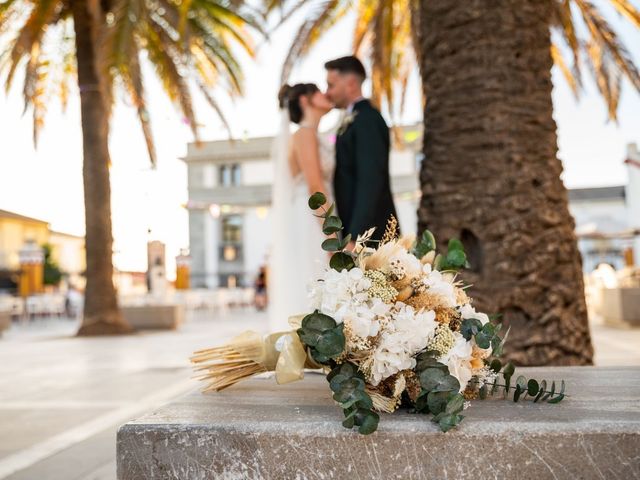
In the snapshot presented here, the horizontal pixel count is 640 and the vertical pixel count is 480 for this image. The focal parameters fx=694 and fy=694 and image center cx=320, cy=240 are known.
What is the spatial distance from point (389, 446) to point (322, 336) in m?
0.24

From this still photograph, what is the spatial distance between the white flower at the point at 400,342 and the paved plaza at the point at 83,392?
1.73 feet

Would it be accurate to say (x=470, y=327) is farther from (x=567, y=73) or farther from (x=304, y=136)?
(x=567, y=73)

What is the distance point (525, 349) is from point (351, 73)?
5.02ft

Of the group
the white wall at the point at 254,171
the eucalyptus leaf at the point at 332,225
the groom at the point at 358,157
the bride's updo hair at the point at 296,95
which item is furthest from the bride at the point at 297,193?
the white wall at the point at 254,171

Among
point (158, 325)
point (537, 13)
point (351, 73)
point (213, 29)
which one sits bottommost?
point (158, 325)

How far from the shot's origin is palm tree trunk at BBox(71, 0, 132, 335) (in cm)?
1137

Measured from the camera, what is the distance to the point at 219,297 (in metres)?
20.7

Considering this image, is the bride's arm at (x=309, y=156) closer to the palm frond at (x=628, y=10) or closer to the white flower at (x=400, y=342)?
the white flower at (x=400, y=342)

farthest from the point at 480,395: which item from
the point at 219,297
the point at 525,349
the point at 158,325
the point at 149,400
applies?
the point at 219,297

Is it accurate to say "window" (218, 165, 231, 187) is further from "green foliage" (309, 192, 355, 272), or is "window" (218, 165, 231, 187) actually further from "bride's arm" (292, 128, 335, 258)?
"green foliage" (309, 192, 355, 272)

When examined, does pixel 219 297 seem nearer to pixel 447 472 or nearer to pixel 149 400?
pixel 149 400

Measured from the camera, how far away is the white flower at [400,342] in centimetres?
137

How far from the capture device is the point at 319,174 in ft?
11.4

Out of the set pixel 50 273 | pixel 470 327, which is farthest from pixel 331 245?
pixel 50 273
